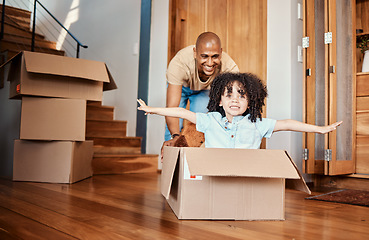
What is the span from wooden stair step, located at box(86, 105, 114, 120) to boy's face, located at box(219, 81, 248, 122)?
9.31ft

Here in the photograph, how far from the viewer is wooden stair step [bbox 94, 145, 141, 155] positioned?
3578 millimetres

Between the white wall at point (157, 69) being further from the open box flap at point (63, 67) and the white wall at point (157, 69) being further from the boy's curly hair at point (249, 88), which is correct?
the boy's curly hair at point (249, 88)

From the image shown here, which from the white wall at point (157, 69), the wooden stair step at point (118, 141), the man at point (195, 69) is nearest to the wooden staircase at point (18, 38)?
the wooden stair step at point (118, 141)

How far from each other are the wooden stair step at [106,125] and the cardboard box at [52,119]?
4.42ft

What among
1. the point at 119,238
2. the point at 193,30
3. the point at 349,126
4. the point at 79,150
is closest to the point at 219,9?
the point at 193,30

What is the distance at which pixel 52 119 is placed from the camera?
2.45 metres

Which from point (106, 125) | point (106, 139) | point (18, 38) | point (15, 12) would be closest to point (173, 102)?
point (106, 139)

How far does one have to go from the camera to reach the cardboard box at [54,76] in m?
2.37

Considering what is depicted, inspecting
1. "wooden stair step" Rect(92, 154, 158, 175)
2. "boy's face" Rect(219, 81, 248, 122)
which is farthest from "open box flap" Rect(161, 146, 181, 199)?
"wooden stair step" Rect(92, 154, 158, 175)

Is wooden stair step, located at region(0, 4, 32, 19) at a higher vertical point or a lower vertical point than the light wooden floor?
higher

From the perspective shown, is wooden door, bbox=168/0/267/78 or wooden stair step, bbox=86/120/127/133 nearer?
wooden door, bbox=168/0/267/78

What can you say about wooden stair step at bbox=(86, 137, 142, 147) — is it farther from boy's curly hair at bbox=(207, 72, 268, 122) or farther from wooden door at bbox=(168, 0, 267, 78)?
boy's curly hair at bbox=(207, 72, 268, 122)

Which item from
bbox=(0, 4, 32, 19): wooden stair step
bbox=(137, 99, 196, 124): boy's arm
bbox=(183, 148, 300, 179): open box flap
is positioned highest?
bbox=(0, 4, 32, 19): wooden stair step

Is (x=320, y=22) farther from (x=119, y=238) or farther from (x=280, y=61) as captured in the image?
(x=119, y=238)
